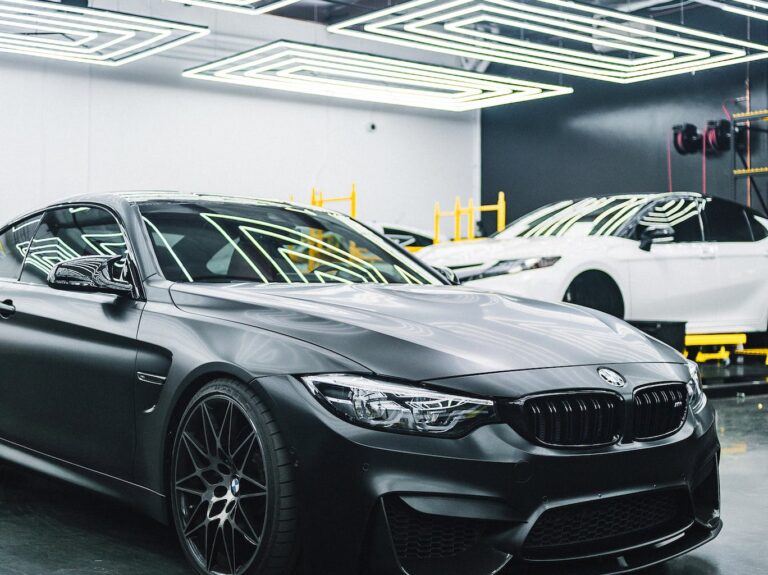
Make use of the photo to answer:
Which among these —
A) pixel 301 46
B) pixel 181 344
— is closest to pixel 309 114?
pixel 301 46

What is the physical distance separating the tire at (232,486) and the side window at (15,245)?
1635mm

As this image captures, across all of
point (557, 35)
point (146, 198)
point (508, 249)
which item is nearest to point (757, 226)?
point (508, 249)

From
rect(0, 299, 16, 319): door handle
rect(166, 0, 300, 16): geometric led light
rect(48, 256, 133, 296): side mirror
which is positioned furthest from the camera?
rect(166, 0, 300, 16): geometric led light

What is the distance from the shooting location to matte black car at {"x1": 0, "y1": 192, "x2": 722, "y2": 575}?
2445 mm

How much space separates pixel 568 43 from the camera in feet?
66.9

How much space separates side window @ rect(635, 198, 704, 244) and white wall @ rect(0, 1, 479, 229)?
11823 mm

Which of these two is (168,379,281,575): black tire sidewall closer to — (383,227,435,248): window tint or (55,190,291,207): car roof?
(55,190,291,207): car roof

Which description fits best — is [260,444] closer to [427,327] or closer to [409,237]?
[427,327]

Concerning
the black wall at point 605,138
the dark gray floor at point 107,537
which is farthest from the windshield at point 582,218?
the black wall at point 605,138

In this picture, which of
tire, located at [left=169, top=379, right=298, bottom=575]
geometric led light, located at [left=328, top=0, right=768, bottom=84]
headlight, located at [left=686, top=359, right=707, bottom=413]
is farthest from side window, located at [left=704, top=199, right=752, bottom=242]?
tire, located at [left=169, top=379, right=298, bottom=575]

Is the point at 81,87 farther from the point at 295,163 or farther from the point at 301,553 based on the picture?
the point at 301,553

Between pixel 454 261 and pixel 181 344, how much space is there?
19.0 ft

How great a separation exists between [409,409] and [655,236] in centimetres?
660

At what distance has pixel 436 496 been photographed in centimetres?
242
